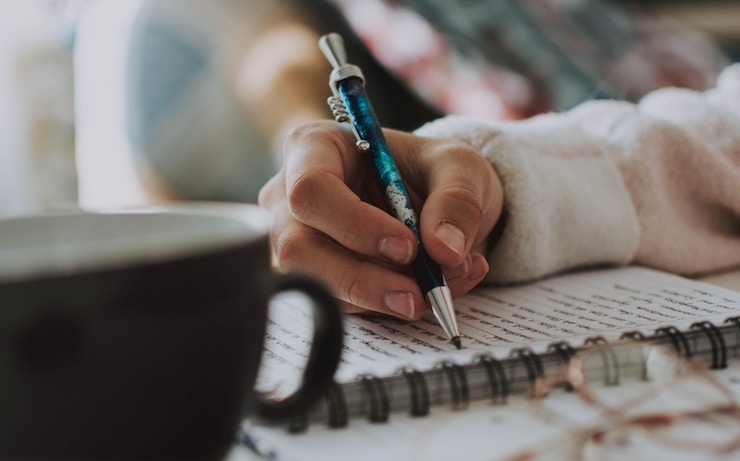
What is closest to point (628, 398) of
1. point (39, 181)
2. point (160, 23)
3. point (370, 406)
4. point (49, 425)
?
point (370, 406)

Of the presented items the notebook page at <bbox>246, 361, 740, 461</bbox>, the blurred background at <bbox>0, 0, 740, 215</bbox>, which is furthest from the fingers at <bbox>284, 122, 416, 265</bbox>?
the blurred background at <bbox>0, 0, 740, 215</bbox>

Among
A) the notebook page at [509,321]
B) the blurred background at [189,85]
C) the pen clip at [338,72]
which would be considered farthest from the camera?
the blurred background at [189,85]

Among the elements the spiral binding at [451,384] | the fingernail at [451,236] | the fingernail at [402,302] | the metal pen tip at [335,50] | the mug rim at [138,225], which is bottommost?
the spiral binding at [451,384]

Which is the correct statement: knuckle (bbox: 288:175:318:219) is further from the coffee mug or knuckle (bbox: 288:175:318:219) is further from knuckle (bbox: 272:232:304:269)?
the coffee mug

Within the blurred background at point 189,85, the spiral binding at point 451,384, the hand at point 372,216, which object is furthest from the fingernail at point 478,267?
the blurred background at point 189,85

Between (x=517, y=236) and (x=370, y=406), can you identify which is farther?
(x=517, y=236)

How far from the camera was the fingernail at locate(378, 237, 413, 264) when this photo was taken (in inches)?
13.9

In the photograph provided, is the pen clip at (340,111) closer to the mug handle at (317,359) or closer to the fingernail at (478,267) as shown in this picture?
the fingernail at (478,267)

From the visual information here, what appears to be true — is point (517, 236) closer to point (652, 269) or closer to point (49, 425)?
point (652, 269)

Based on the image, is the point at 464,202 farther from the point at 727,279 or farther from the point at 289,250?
the point at 727,279

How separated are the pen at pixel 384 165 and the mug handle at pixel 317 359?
0.11m

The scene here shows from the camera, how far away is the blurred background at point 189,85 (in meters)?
0.82

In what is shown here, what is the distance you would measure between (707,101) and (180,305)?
0.55m

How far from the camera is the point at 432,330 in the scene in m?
0.37
